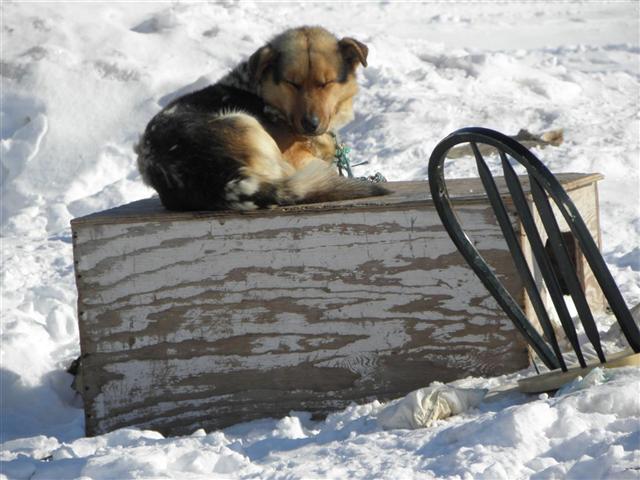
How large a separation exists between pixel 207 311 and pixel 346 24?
362 inches

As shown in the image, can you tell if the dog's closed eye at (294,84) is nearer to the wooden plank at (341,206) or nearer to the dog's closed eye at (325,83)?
the dog's closed eye at (325,83)

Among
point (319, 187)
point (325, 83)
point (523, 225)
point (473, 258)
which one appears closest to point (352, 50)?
point (325, 83)

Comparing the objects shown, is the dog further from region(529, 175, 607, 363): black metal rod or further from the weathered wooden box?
region(529, 175, 607, 363): black metal rod

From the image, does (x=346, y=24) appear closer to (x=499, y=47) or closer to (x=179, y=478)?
(x=499, y=47)

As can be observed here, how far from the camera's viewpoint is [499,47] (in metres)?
11.2

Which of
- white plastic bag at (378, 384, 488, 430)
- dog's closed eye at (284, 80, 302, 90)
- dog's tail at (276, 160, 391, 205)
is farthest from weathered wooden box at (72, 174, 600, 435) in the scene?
dog's closed eye at (284, 80, 302, 90)

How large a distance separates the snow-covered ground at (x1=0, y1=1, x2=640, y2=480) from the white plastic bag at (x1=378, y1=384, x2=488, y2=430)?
53mm

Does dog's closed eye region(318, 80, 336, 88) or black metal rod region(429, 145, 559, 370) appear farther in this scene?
dog's closed eye region(318, 80, 336, 88)

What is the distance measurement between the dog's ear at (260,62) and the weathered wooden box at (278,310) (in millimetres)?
1222

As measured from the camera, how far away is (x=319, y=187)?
3941 millimetres

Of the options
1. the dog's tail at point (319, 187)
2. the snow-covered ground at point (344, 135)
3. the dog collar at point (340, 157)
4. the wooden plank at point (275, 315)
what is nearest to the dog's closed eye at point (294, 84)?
the dog collar at point (340, 157)

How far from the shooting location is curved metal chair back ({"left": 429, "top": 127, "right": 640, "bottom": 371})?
2729 millimetres

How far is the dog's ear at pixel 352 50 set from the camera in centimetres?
502

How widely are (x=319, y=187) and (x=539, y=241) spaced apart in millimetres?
1291
